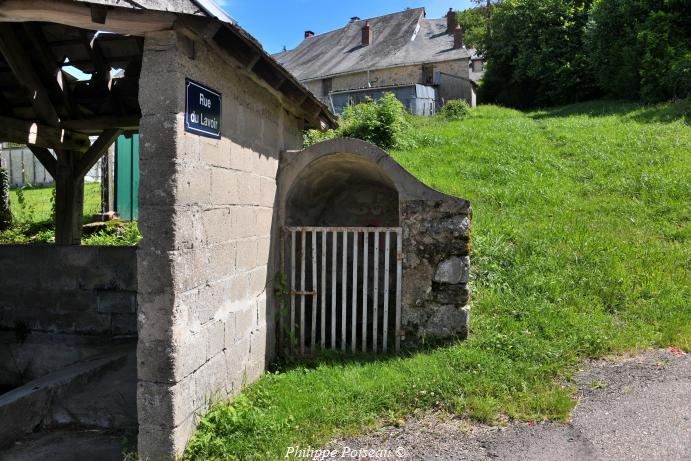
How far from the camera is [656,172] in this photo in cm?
992

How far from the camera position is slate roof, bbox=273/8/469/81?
90.9 ft

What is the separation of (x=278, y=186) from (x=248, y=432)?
9.49ft

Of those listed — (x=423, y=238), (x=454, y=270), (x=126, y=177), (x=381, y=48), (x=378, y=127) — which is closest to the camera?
(x=454, y=270)

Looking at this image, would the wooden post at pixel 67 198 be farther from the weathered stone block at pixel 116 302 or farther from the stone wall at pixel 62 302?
the weathered stone block at pixel 116 302

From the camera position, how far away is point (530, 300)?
19.6 feet

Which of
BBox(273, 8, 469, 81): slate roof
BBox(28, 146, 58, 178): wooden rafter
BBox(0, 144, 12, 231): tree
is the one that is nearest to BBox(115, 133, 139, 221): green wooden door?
BBox(0, 144, 12, 231): tree

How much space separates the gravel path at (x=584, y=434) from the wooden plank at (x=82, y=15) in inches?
141

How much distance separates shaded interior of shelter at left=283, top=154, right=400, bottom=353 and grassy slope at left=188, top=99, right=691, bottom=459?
27.3 inches

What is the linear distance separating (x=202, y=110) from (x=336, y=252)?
9.68 ft

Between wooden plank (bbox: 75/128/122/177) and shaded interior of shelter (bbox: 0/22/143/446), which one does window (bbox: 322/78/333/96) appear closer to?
wooden plank (bbox: 75/128/122/177)

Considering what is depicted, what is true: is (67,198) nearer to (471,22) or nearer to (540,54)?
(540,54)

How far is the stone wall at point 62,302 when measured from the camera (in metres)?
6.28

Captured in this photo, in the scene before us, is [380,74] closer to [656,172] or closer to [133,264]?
→ [656,172]

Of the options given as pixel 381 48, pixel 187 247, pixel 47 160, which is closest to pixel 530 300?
pixel 187 247
